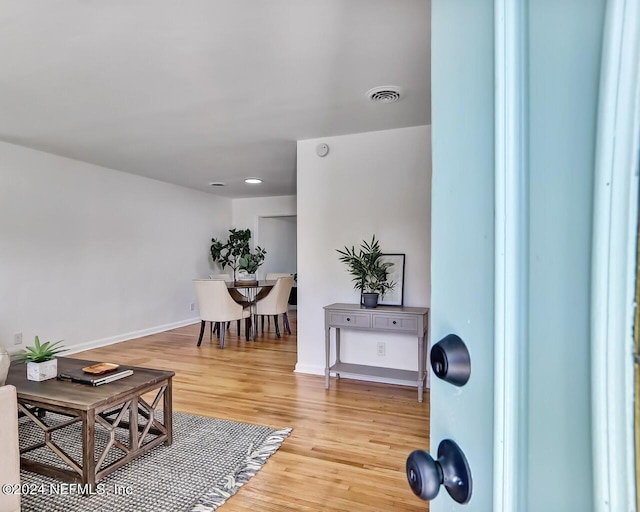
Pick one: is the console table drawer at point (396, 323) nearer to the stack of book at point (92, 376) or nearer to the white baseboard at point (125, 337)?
the stack of book at point (92, 376)

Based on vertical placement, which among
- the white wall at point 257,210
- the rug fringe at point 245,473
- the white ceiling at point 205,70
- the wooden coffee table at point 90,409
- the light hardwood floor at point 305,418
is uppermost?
the white ceiling at point 205,70

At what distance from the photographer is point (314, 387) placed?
3.34m

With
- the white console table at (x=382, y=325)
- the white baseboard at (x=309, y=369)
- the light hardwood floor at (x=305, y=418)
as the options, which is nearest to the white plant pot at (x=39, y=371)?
the light hardwood floor at (x=305, y=418)

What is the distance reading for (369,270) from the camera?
3.28m

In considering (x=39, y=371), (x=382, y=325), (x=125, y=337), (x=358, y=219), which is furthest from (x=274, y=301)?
(x=39, y=371)

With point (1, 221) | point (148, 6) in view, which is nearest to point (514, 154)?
point (148, 6)

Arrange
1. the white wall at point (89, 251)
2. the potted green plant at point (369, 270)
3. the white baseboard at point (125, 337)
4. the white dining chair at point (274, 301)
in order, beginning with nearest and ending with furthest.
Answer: the potted green plant at point (369, 270)
the white wall at point (89, 251)
the white baseboard at point (125, 337)
the white dining chair at point (274, 301)

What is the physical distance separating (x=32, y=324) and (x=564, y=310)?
5.24m

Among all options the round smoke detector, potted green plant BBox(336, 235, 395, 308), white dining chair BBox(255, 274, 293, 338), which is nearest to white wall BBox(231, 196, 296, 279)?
white dining chair BBox(255, 274, 293, 338)

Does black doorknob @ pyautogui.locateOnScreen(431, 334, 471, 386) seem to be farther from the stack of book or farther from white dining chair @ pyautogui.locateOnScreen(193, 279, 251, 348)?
white dining chair @ pyautogui.locateOnScreen(193, 279, 251, 348)

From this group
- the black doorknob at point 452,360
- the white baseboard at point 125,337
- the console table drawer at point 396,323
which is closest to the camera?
the black doorknob at point 452,360

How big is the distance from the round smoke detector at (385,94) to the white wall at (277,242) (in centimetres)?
459

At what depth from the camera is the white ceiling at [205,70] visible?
1768 millimetres

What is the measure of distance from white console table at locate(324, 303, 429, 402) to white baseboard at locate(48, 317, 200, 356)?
3.31 metres
